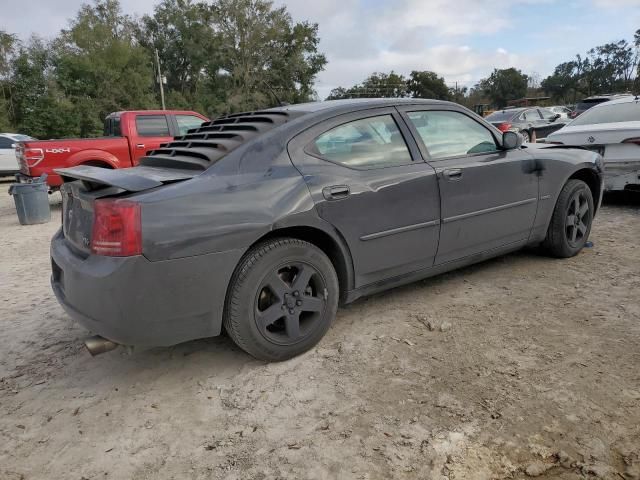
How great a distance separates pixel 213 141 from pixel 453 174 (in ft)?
5.72

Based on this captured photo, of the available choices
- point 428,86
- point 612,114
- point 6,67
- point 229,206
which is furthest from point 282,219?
point 428,86

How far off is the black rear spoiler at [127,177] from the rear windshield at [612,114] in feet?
21.4

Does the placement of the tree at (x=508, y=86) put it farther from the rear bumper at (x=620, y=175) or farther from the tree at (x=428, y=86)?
the rear bumper at (x=620, y=175)

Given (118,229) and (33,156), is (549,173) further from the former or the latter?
(33,156)

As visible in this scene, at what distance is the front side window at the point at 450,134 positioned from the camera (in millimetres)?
3564

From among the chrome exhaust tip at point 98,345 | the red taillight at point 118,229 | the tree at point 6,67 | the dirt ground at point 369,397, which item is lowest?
the dirt ground at point 369,397

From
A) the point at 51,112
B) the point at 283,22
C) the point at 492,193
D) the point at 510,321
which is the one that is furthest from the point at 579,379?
the point at 283,22

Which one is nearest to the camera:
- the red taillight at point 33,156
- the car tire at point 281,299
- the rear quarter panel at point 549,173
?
the car tire at point 281,299

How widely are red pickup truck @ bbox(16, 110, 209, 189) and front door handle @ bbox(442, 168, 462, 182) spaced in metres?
5.93

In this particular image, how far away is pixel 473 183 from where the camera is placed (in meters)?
3.64

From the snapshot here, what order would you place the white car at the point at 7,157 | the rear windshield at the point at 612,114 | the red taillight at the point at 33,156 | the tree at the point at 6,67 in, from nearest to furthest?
1. the rear windshield at the point at 612,114
2. the red taillight at the point at 33,156
3. the white car at the point at 7,157
4. the tree at the point at 6,67

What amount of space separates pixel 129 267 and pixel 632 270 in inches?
163

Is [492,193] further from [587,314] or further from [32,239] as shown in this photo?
[32,239]

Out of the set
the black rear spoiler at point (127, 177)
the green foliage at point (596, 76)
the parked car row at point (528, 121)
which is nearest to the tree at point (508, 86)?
the green foliage at point (596, 76)
